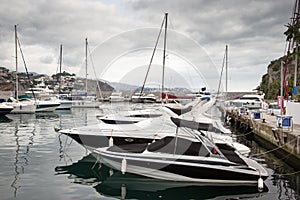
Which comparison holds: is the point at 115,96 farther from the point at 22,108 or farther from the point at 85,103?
the point at 85,103

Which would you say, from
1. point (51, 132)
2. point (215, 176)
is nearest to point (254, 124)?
point (215, 176)

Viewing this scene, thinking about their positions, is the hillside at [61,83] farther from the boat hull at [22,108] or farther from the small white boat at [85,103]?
the boat hull at [22,108]

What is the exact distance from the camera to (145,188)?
9.41 metres

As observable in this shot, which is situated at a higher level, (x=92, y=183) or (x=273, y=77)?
(x=273, y=77)

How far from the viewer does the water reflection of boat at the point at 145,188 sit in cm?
887

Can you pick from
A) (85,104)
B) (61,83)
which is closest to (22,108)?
(85,104)

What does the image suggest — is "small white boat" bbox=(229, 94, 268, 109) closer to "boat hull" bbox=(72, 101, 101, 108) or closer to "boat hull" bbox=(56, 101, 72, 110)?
"boat hull" bbox=(72, 101, 101, 108)

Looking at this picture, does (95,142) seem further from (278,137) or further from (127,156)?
(278,137)

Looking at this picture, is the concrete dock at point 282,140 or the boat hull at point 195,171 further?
the concrete dock at point 282,140

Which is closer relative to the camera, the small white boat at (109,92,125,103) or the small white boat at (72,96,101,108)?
the small white boat at (109,92,125,103)

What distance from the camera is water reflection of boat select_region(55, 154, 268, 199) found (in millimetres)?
8867

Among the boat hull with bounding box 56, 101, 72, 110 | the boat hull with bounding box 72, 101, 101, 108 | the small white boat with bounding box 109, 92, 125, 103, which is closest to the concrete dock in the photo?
the small white boat with bounding box 109, 92, 125, 103

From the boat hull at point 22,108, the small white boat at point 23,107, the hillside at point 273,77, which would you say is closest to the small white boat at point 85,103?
the small white boat at point 23,107

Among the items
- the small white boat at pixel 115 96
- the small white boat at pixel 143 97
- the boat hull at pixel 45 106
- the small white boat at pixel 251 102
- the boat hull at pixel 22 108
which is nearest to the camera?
the small white boat at pixel 143 97
